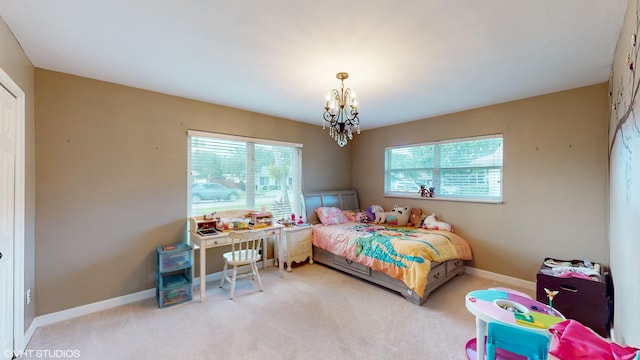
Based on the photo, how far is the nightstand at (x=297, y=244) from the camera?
3941mm

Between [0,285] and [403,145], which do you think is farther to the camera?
[403,145]

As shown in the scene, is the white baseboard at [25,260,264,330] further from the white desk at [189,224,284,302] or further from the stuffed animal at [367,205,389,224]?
the stuffed animal at [367,205,389,224]

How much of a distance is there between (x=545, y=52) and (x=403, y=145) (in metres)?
2.57

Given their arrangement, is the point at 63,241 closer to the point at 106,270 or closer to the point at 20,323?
the point at 106,270

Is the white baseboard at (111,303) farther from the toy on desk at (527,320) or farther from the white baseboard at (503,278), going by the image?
the toy on desk at (527,320)

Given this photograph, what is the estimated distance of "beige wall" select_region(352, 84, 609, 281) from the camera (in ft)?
9.55

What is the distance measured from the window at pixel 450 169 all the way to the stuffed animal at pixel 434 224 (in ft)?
1.31

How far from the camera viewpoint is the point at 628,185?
1.71 m

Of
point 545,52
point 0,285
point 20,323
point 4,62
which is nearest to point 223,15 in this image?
point 4,62

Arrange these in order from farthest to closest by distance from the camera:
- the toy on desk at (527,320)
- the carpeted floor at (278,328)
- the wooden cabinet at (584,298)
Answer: the wooden cabinet at (584,298), the carpeted floor at (278,328), the toy on desk at (527,320)

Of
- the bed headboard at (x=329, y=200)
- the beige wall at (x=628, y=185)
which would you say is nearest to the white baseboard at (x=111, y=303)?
the beige wall at (x=628, y=185)

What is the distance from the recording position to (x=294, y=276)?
3701 mm

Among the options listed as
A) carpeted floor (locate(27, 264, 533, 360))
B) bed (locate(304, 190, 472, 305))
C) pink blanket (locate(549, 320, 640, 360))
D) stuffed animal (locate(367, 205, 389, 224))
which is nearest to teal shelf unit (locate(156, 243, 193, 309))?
carpeted floor (locate(27, 264, 533, 360))

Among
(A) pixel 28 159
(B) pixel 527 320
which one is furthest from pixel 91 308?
(B) pixel 527 320
